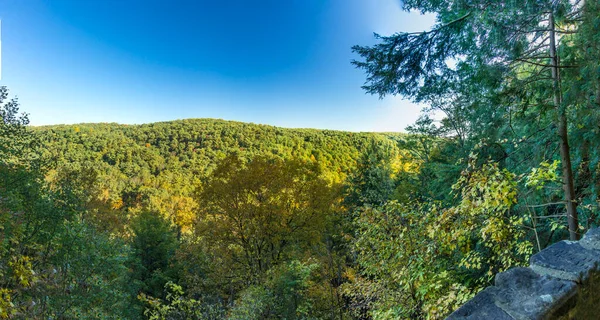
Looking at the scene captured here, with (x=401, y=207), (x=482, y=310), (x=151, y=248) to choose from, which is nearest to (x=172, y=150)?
(x=151, y=248)

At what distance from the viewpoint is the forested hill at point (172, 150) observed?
124 feet

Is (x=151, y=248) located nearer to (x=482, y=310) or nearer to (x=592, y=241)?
(x=482, y=310)

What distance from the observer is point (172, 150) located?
5394cm

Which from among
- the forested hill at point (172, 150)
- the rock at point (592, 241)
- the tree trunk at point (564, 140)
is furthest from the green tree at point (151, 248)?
the forested hill at point (172, 150)

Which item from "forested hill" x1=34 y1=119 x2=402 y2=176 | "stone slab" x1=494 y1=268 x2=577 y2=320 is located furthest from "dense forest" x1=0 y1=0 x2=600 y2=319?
"forested hill" x1=34 y1=119 x2=402 y2=176

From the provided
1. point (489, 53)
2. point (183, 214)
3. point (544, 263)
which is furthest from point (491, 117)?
point (183, 214)

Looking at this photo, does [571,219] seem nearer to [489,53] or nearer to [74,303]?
[489,53]

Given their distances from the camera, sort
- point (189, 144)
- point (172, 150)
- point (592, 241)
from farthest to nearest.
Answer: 1. point (172, 150)
2. point (189, 144)
3. point (592, 241)

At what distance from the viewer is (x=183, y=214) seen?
34.3 meters

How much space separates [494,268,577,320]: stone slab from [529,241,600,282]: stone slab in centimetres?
4

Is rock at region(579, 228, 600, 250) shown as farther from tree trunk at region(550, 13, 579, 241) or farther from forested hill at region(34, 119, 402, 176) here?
forested hill at region(34, 119, 402, 176)

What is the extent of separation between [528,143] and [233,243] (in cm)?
1030

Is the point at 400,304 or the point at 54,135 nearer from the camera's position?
the point at 400,304

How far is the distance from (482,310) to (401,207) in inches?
110
